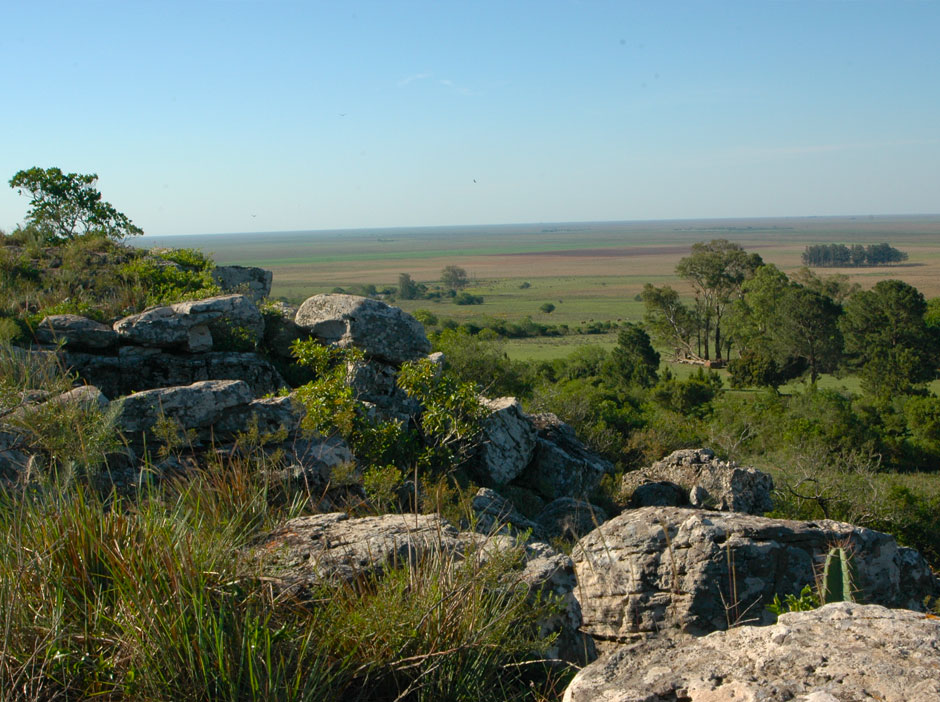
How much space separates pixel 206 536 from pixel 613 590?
124 inches

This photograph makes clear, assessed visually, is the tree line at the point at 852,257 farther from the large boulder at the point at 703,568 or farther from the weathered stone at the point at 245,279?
the large boulder at the point at 703,568

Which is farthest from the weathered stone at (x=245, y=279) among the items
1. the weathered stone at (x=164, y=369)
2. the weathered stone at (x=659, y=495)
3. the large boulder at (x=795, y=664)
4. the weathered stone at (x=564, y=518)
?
the large boulder at (x=795, y=664)

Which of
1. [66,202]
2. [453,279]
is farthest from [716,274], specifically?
[453,279]

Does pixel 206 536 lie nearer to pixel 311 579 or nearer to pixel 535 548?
pixel 311 579

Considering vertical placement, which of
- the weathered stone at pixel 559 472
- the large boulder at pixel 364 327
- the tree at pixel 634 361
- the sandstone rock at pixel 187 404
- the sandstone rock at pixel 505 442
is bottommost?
the tree at pixel 634 361

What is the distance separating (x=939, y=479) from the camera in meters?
26.0

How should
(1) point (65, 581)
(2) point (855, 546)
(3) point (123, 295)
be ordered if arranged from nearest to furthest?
(1) point (65, 581) → (2) point (855, 546) → (3) point (123, 295)

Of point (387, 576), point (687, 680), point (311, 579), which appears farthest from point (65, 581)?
point (687, 680)

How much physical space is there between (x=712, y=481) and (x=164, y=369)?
8.67 metres

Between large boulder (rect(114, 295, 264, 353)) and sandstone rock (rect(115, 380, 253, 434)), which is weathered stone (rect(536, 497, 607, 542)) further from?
large boulder (rect(114, 295, 264, 353))

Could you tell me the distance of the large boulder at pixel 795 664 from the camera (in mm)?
2188

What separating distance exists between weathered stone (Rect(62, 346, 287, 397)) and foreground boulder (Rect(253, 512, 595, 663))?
6.47 m

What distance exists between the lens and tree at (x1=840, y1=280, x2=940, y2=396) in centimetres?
4006

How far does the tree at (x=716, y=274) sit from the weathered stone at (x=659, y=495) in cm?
4368
